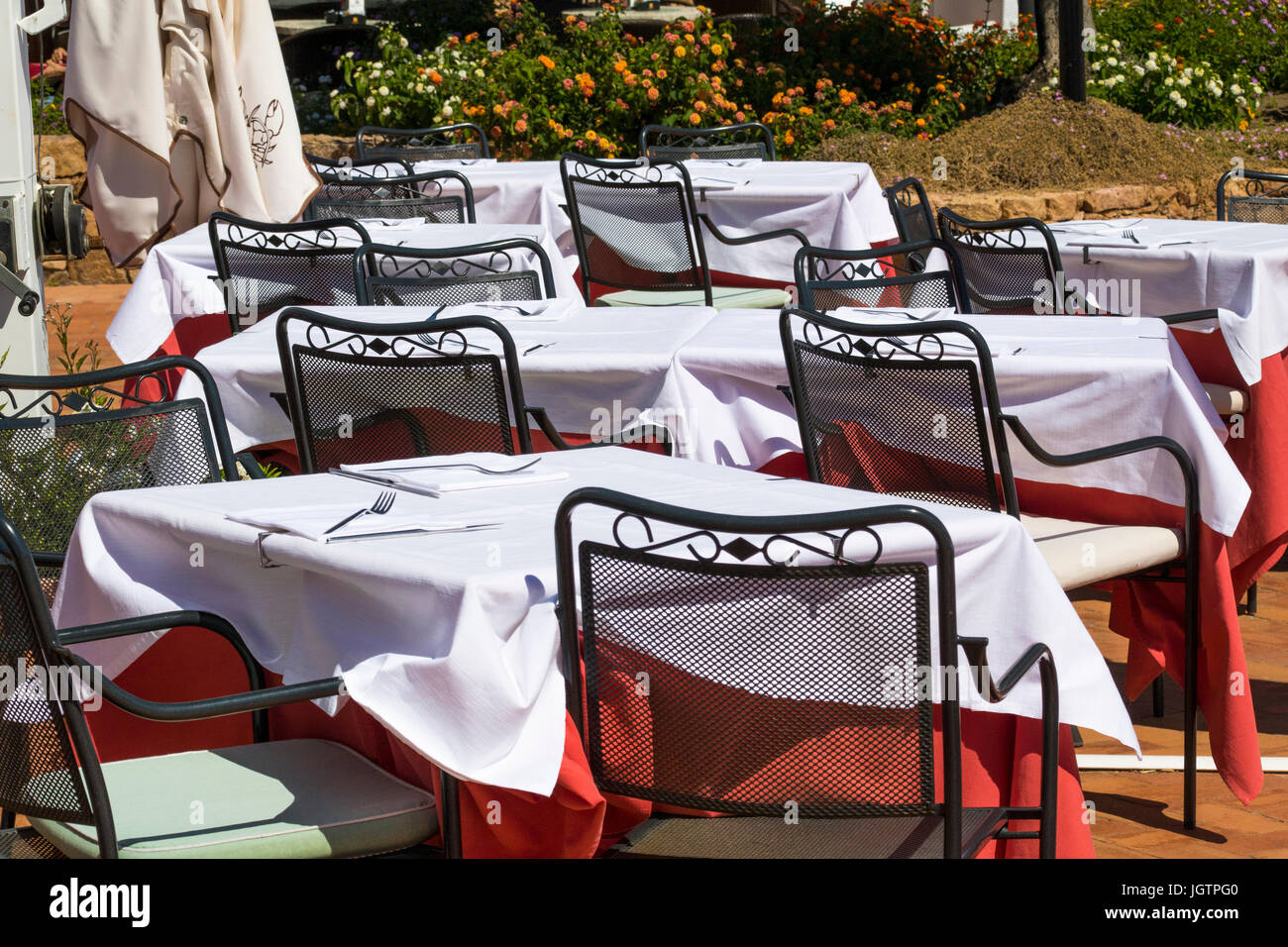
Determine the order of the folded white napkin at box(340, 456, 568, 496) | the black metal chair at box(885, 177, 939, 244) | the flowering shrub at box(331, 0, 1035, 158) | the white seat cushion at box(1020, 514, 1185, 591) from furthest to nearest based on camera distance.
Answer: the flowering shrub at box(331, 0, 1035, 158) < the black metal chair at box(885, 177, 939, 244) < the white seat cushion at box(1020, 514, 1185, 591) < the folded white napkin at box(340, 456, 568, 496)

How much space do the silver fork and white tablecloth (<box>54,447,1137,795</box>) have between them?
0.03 metres

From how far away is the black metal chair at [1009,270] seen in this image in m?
5.54

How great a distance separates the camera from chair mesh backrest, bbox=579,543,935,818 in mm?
2301

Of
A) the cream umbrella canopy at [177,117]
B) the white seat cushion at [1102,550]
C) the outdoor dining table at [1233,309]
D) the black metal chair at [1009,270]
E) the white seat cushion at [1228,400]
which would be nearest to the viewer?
the white seat cushion at [1102,550]

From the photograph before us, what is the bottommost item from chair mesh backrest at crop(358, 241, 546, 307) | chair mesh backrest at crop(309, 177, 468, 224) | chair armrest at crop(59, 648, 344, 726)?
chair armrest at crop(59, 648, 344, 726)

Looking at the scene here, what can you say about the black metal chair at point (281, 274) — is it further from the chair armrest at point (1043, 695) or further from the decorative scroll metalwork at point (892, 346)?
the chair armrest at point (1043, 695)

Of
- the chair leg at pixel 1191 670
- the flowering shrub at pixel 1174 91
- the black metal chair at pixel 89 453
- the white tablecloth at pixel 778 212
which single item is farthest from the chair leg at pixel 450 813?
the flowering shrub at pixel 1174 91

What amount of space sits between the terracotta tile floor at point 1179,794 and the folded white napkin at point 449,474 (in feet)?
5.18

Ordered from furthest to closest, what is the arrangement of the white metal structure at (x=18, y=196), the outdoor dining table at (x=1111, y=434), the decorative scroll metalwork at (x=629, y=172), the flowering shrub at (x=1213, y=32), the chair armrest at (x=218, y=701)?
the flowering shrub at (x=1213, y=32) → the decorative scroll metalwork at (x=629, y=172) → the white metal structure at (x=18, y=196) → the outdoor dining table at (x=1111, y=434) → the chair armrest at (x=218, y=701)

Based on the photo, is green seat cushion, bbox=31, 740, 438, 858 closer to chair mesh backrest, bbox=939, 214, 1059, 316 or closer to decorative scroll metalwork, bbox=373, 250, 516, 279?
decorative scroll metalwork, bbox=373, 250, 516, 279

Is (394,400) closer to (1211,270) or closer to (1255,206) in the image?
(1211,270)

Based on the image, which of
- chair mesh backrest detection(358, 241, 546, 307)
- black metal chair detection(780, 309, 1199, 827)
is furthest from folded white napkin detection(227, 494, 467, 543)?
chair mesh backrest detection(358, 241, 546, 307)

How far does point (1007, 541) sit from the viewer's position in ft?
8.39

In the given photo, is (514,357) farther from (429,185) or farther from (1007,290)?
(429,185)
